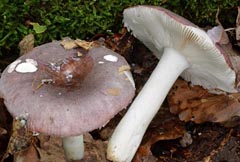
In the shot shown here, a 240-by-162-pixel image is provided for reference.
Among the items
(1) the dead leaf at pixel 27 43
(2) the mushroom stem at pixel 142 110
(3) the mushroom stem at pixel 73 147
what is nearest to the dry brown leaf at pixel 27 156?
(3) the mushroom stem at pixel 73 147

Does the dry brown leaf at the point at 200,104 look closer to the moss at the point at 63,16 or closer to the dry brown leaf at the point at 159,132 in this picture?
the dry brown leaf at the point at 159,132

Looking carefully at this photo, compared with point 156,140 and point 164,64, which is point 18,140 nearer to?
point 156,140

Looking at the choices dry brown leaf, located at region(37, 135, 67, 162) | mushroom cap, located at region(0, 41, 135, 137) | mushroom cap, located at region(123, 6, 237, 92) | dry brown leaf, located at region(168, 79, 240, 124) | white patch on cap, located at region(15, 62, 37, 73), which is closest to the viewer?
mushroom cap, located at region(0, 41, 135, 137)

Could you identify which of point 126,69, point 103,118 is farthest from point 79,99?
point 126,69

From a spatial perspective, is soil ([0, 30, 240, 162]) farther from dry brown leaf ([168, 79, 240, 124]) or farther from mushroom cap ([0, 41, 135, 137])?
mushroom cap ([0, 41, 135, 137])

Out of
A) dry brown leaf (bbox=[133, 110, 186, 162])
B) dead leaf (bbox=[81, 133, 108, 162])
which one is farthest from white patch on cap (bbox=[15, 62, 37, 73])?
dry brown leaf (bbox=[133, 110, 186, 162])

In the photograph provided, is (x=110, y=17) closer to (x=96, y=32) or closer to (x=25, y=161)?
(x=96, y=32)
